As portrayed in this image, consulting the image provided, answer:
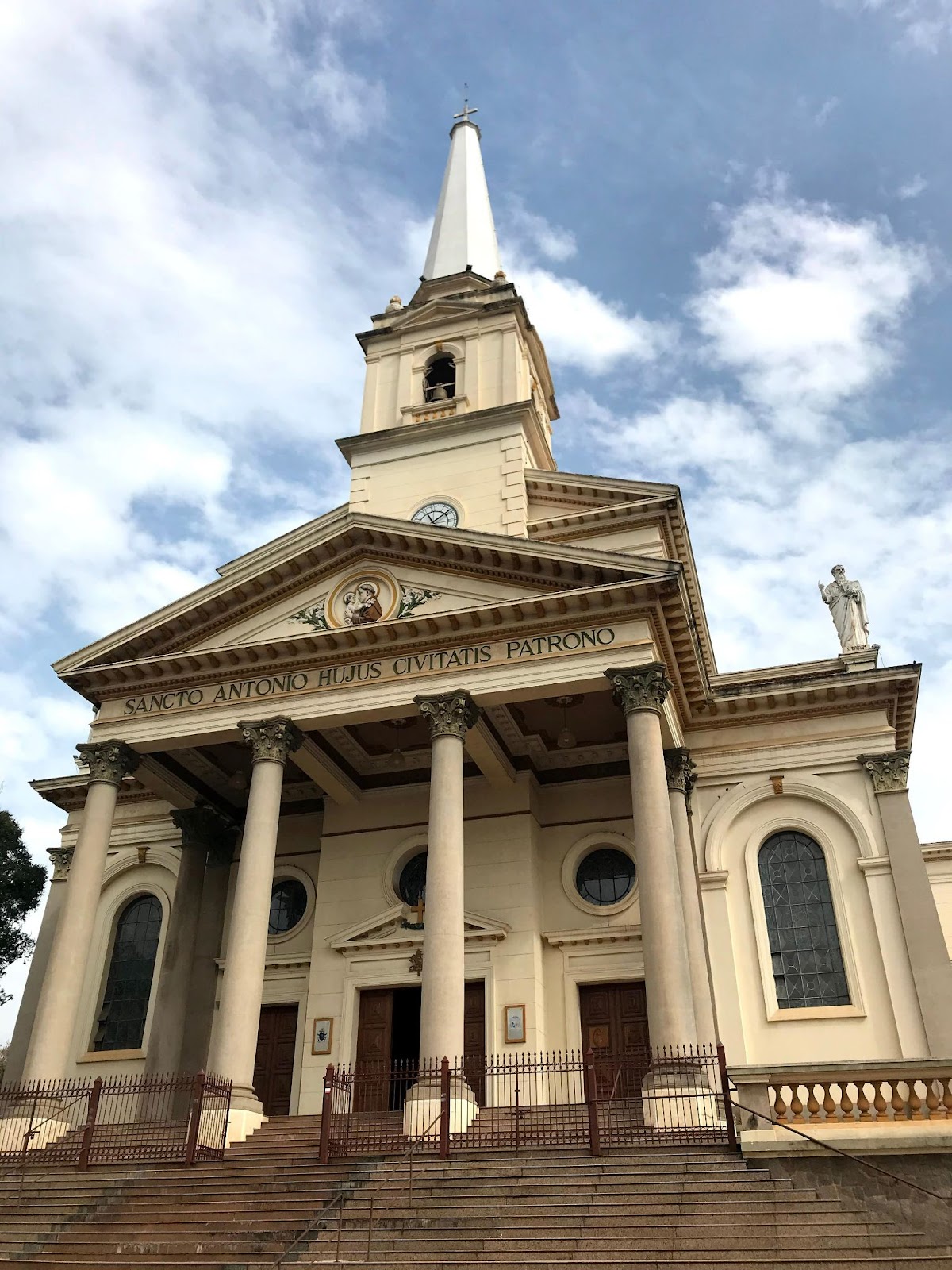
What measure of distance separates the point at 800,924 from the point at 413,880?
25.0 feet

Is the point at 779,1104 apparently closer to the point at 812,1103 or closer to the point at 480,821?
the point at 812,1103

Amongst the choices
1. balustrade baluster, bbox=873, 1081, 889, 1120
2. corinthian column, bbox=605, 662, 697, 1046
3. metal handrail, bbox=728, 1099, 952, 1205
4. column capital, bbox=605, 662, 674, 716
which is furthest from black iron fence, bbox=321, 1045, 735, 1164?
column capital, bbox=605, 662, 674, 716

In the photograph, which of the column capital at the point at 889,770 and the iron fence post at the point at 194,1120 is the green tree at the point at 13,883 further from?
the column capital at the point at 889,770

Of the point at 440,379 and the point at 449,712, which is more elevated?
the point at 440,379

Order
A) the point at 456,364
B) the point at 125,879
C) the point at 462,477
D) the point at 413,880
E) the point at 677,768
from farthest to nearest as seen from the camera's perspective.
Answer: the point at 456,364 < the point at 462,477 < the point at 125,879 < the point at 413,880 < the point at 677,768

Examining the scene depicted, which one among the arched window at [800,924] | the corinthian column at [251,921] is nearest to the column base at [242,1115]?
the corinthian column at [251,921]

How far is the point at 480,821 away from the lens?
22078mm

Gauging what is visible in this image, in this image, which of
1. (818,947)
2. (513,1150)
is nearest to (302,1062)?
(513,1150)

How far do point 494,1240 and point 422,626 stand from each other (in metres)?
10.5

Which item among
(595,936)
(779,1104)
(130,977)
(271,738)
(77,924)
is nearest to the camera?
(779,1104)

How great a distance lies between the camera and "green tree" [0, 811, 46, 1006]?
30.8 m

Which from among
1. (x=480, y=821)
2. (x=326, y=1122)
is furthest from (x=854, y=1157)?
(x=480, y=821)

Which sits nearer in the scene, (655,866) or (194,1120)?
(194,1120)

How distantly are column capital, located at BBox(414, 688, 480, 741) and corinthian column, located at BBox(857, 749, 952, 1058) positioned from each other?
8.06 metres
